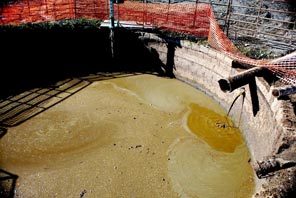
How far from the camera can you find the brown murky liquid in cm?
A: 897

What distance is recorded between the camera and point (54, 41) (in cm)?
1480

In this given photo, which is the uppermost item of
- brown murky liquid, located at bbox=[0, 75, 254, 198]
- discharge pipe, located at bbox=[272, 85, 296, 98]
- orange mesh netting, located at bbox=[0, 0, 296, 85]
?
orange mesh netting, located at bbox=[0, 0, 296, 85]

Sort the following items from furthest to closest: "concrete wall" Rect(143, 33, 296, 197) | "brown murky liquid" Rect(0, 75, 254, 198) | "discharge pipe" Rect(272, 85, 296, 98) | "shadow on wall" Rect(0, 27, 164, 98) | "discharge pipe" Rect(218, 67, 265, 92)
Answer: "shadow on wall" Rect(0, 27, 164, 98) → "discharge pipe" Rect(218, 67, 265, 92) → "brown murky liquid" Rect(0, 75, 254, 198) → "discharge pipe" Rect(272, 85, 296, 98) → "concrete wall" Rect(143, 33, 296, 197)

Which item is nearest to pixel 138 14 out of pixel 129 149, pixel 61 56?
pixel 61 56

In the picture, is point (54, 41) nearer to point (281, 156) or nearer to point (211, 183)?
point (211, 183)

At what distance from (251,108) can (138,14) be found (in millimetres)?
7767

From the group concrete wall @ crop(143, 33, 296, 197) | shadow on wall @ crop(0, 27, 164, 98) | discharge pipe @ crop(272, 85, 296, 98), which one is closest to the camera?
concrete wall @ crop(143, 33, 296, 197)

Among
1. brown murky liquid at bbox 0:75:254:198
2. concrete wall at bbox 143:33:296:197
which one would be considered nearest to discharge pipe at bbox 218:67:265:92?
concrete wall at bbox 143:33:296:197

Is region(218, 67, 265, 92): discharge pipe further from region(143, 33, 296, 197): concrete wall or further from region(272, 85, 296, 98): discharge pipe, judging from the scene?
region(272, 85, 296, 98): discharge pipe

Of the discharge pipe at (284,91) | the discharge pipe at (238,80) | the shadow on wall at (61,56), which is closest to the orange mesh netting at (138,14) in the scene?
the shadow on wall at (61,56)

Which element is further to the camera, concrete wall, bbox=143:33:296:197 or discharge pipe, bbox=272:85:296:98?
discharge pipe, bbox=272:85:296:98

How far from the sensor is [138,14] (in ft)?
51.6

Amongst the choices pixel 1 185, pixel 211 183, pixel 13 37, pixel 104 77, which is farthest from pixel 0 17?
pixel 211 183

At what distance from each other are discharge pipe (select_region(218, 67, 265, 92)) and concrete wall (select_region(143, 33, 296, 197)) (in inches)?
17.9
